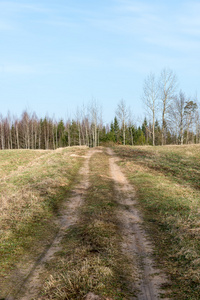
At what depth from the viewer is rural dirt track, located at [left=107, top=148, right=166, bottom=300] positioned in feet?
16.4

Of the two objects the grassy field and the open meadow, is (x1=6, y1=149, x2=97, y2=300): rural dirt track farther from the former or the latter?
the grassy field

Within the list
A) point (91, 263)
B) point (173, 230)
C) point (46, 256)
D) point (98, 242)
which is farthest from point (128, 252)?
point (46, 256)

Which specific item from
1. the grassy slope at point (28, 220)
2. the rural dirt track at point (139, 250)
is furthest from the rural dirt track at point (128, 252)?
the grassy slope at point (28, 220)

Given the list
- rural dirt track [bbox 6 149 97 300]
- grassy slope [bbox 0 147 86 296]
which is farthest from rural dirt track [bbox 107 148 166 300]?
grassy slope [bbox 0 147 86 296]

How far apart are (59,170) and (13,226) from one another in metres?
→ 9.43

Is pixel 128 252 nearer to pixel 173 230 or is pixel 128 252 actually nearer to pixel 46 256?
pixel 173 230

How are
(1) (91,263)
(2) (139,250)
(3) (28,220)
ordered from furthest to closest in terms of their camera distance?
(3) (28,220), (2) (139,250), (1) (91,263)

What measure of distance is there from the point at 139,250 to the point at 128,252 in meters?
→ 0.35

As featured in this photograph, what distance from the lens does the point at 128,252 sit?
21.6ft

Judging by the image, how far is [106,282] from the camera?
5047 millimetres

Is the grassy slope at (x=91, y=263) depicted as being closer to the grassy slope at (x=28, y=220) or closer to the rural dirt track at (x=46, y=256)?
the rural dirt track at (x=46, y=256)

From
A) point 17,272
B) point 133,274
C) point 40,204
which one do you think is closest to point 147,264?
point 133,274

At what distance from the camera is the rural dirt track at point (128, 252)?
495 cm

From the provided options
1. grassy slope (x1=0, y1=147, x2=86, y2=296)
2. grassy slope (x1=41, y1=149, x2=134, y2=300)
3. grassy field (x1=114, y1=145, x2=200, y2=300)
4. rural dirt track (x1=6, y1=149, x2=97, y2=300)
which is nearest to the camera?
grassy slope (x1=41, y1=149, x2=134, y2=300)
